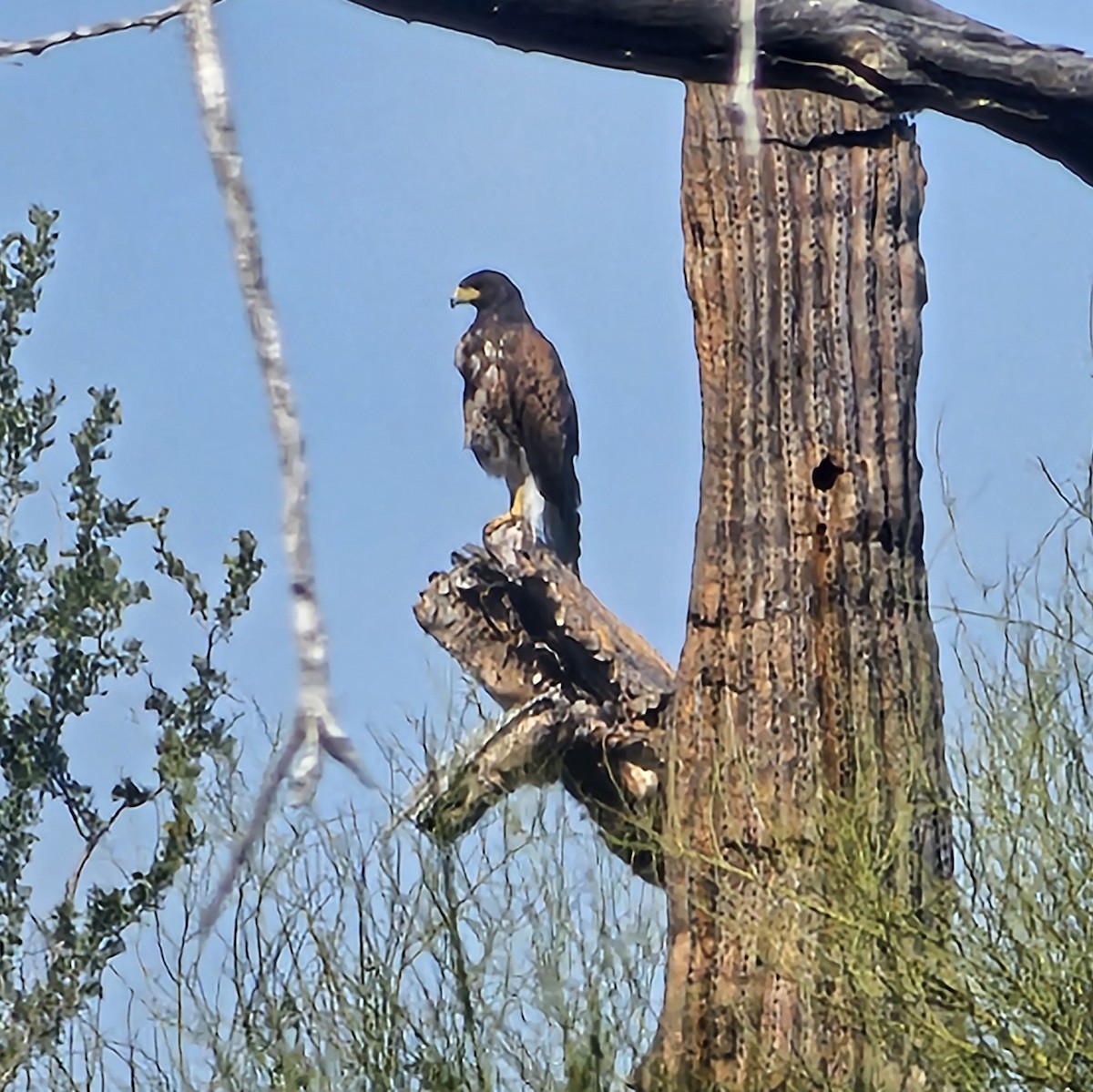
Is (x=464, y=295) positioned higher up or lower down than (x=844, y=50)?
higher up

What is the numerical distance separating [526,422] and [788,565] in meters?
2.46

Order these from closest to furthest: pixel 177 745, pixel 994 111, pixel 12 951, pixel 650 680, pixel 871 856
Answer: pixel 994 111 → pixel 871 856 → pixel 650 680 → pixel 177 745 → pixel 12 951

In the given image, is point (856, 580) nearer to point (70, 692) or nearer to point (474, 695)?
point (474, 695)

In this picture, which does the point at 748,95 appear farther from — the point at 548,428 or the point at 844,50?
the point at 548,428

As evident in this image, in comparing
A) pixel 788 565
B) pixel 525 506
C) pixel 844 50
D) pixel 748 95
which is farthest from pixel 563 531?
pixel 748 95

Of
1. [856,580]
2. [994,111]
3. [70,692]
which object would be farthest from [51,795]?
[994,111]

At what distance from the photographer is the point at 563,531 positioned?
24.5ft

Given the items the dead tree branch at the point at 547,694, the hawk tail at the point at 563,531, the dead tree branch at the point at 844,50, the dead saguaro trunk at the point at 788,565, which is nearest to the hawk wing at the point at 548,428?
the hawk tail at the point at 563,531

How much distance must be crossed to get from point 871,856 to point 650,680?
1093mm

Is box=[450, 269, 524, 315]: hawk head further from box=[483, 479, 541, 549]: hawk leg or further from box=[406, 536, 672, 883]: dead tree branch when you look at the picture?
box=[406, 536, 672, 883]: dead tree branch

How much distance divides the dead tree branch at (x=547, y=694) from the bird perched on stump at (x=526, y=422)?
4.90ft

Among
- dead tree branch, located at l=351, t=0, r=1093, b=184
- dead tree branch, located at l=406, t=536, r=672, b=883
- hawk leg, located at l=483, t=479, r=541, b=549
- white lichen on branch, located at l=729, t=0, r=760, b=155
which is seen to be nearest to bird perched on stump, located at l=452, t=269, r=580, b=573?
hawk leg, located at l=483, t=479, r=541, b=549

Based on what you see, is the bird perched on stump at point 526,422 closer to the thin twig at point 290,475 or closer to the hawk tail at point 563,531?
the hawk tail at point 563,531

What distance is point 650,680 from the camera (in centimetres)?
549
